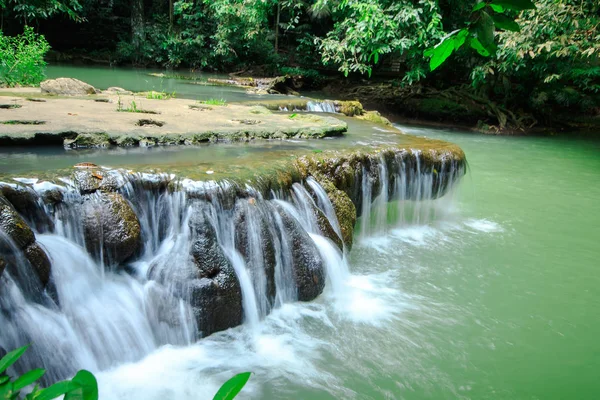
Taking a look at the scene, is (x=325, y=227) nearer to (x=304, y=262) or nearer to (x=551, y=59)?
(x=304, y=262)

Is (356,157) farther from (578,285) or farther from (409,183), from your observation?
(578,285)

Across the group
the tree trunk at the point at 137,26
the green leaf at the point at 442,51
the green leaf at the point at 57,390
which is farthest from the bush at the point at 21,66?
the tree trunk at the point at 137,26

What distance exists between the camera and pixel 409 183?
5719 millimetres

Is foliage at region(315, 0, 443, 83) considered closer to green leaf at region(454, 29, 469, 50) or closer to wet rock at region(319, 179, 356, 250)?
wet rock at region(319, 179, 356, 250)

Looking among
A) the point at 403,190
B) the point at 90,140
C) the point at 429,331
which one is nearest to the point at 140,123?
the point at 90,140

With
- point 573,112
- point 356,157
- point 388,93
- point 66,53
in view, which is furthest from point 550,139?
point 66,53

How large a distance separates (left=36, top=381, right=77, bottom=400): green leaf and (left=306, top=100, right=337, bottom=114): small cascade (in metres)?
8.78

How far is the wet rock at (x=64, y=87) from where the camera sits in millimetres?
7008

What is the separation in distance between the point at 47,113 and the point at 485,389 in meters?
5.27

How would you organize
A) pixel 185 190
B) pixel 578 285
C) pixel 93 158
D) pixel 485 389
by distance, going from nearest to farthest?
pixel 485 389, pixel 185 190, pixel 93 158, pixel 578 285

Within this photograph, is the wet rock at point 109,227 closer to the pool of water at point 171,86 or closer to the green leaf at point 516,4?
the green leaf at point 516,4

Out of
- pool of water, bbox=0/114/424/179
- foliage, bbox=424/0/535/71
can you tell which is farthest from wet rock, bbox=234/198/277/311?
foliage, bbox=424/0/535/71

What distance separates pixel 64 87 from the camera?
7102mm

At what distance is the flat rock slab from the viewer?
4.52m
